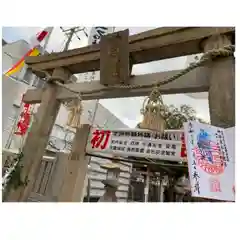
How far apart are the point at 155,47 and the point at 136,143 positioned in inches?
26.3

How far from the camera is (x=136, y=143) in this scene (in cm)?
165

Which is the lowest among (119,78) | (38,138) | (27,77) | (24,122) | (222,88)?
(38,138)

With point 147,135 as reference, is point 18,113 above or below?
above

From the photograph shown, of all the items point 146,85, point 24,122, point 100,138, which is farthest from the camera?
point 24,122

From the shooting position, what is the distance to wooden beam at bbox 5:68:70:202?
1507mm

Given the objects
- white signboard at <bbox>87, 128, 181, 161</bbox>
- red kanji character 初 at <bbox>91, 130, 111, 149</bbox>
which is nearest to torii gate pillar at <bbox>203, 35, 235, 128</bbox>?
white signboard at <bbox>87, 128, 181, 161</bbox>

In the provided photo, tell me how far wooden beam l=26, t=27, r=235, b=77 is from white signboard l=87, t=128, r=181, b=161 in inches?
20.0

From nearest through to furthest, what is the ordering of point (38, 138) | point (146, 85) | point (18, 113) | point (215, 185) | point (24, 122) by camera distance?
point (215, 185), point (146, 85), point (38, 138), point (24, 122), point (18, 113)

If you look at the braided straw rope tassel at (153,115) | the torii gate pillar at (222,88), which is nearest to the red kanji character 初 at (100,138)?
the braided straw rope tassel at (153,115)

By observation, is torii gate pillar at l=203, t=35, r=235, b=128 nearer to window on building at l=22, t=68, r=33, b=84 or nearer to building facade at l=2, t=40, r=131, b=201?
building facade at l=2, t=40, r=131, b=201

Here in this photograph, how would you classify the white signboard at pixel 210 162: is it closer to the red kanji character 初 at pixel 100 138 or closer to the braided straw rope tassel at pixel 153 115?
the braided straw rope tassel at pixel 153 115

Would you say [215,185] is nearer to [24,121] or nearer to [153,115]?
[153,115]

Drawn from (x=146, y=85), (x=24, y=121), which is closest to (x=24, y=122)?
(x=24, y=121)

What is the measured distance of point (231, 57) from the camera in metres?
1.08
